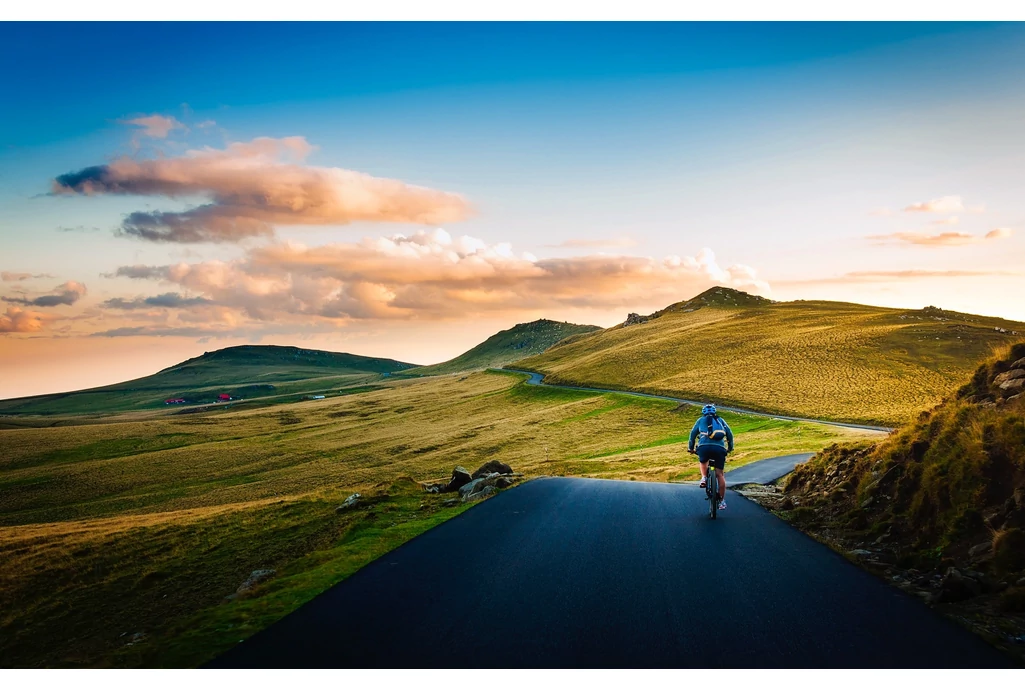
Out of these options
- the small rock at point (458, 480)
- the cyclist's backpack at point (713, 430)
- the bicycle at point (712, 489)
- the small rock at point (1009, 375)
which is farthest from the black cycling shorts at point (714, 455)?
the small rock at point (458, 480)

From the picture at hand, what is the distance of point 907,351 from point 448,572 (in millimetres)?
91631

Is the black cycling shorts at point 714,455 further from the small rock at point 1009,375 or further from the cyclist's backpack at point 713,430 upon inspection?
the small rock at point 1009,375

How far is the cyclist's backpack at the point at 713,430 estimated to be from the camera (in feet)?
51.6

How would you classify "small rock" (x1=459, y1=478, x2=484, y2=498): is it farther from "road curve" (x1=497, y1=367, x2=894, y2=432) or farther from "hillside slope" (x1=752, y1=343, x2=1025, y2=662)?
"road curve" (x1=497, y1=367, x2=894, y2=432)

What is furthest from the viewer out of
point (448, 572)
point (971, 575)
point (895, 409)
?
point (895, 409)

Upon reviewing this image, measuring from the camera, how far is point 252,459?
76438mm

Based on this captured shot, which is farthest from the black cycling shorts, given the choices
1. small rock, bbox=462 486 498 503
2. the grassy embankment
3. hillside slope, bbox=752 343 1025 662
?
small rock, bbox=462 486 498 503

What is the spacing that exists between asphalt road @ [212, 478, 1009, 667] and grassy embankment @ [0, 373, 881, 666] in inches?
56.0

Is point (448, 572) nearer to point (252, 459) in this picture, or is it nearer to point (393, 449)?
point (393, 449)

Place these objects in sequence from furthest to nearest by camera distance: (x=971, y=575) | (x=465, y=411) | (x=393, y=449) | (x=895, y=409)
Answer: (x=465, y=411) → (x=393, y=449) → (x=895, y=409) → (x=971, y=575)

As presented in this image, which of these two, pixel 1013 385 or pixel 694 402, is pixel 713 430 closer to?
pixel 1013 385

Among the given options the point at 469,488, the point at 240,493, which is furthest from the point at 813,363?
the point at 469,488

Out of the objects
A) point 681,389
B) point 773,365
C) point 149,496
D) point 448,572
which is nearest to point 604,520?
point 448,572

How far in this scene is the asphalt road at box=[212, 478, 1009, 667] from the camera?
6.90m
